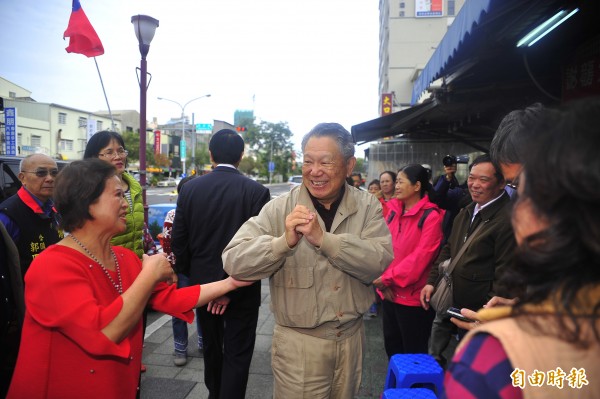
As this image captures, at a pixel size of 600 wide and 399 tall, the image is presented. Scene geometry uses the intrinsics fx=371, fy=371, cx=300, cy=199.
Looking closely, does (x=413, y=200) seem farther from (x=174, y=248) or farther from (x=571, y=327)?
(x=571, y=327)

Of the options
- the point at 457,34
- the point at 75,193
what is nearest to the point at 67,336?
the point at 75,193

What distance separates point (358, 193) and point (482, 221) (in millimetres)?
909

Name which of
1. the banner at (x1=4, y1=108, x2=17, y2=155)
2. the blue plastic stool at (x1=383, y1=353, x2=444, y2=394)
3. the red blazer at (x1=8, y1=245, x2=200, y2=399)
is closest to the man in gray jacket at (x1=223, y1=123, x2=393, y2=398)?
the blue plastic stool at (x1=383, y1=353, x2=444, y2=394)

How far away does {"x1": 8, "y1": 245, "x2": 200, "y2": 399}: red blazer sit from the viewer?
1410 millimetres

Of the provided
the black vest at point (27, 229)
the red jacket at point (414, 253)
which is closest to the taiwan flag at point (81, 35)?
the black vest at point (27, 229)

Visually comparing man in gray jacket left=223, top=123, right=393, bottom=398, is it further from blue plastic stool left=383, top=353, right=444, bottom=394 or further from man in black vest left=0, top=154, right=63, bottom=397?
man in black vest left=0, top=154, right=63, bottom=397

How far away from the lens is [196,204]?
2.98 meters

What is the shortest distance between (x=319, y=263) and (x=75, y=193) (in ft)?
3.97

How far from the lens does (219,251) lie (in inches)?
119

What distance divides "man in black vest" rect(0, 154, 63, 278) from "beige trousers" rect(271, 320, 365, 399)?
191cm

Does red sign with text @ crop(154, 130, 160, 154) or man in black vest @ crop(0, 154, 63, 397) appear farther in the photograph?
red sign with text @ crop(154, 130, 160, 154)

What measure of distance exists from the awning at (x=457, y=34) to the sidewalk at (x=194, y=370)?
3159 mm

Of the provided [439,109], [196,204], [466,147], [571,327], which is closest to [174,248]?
[196,204]

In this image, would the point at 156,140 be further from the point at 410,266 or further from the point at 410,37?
the point at 410,266
